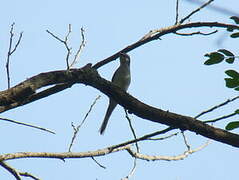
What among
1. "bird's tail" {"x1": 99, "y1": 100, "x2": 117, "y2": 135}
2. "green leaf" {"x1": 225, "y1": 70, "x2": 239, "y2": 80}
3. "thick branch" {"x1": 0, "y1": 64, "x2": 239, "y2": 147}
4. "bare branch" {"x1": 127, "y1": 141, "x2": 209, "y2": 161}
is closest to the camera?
"green leaf" {"x1": 225, "y1": 70, "x2": 239, "y2": 80}

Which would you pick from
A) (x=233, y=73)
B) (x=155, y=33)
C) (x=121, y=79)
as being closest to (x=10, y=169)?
(x=155, y=33)

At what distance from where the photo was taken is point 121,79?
7957mm

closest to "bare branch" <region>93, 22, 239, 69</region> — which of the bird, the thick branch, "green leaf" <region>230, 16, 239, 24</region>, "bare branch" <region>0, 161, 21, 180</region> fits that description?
the thick branch

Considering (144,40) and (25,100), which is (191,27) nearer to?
(144,40)

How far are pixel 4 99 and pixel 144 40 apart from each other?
147cm

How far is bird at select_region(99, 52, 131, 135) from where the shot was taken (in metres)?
7.52

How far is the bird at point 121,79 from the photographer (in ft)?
24.7

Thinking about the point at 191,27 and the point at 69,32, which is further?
the point at 69,32

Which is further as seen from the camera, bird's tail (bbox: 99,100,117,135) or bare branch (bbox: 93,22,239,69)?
bird's tail (bbox: 99,100,117,135)

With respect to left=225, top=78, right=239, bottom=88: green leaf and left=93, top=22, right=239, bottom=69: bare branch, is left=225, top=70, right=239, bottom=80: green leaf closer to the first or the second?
left=225, top=78, right=239, bottom=88: green leaf


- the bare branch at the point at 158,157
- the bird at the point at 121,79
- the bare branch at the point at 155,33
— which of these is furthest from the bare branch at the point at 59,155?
the bird at the point at 121,79

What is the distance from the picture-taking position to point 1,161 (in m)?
3.57

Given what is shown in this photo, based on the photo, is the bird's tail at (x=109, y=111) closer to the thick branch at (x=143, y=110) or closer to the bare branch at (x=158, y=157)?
the bare branch at (x=158, y=157)

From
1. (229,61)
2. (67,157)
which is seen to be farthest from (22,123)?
(229,61)
